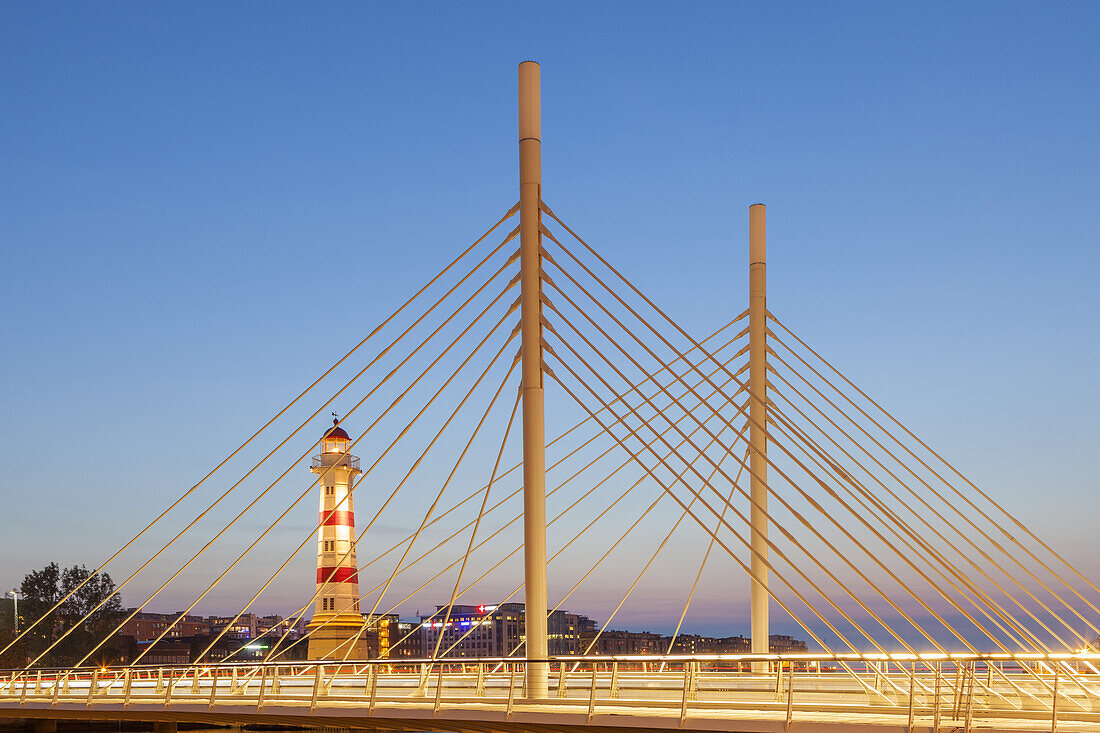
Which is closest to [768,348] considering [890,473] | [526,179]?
[890,473]

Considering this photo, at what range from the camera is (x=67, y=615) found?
83.0 metres

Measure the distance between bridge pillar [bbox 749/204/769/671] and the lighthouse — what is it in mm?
27332

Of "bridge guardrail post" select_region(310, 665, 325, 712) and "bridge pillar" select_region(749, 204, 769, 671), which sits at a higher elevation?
"bridge pillar" select_region(749, 204, 769, 671)

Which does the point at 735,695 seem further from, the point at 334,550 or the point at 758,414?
the point at 334,550

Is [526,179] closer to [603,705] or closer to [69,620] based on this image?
[603,705]

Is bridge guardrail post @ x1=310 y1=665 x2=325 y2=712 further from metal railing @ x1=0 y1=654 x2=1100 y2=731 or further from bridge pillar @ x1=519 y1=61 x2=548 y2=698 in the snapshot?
bridge pillar @ x1=519 y1=61 x2=548 y2=698

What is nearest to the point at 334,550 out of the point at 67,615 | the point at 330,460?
the point at 330,460

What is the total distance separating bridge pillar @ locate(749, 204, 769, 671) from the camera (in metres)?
25.5

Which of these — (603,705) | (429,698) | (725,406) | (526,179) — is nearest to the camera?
(603,705)

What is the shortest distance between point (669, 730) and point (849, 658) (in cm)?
255

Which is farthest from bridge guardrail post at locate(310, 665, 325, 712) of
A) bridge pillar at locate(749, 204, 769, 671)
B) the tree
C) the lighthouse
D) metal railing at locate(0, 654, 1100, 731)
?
the tree

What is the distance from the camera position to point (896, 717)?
54.0ft

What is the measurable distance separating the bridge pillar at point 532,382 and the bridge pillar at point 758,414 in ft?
16.9

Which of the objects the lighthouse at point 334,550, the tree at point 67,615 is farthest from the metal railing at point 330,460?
the tree at point 67,615
